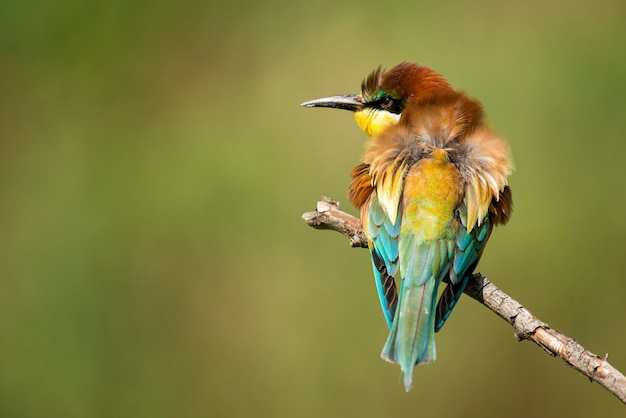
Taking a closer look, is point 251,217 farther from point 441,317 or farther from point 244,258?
point 441,317

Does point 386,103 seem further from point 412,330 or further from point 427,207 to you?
point 412,330

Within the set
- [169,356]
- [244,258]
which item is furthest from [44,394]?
[244,258]

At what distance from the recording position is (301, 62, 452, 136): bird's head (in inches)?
107

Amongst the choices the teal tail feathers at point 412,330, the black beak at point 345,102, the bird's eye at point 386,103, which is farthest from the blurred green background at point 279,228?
the teal tail feathers at point 412,330

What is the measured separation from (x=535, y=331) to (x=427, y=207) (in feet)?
1.56

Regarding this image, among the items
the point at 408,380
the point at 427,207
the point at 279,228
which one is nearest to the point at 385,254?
the point at 427,207

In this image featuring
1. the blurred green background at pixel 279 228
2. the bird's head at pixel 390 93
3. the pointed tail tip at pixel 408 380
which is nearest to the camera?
the pointed tail tip at pixel 408 380

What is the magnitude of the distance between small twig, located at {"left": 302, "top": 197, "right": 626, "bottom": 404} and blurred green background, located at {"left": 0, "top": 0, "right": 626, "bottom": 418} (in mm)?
1204

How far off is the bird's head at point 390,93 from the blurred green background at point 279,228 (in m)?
0.69

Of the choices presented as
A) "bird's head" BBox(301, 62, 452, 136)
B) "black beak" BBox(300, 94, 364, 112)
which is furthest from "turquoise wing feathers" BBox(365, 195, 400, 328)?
"black beak" BBox(300, 94, 364, 112)

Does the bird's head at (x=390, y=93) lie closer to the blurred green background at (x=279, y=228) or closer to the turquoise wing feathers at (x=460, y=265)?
the turquoise wing feathers at (x=460, y=265)

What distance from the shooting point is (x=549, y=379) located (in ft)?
11.1

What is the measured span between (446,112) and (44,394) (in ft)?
7.00

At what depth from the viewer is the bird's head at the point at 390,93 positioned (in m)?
2.73
